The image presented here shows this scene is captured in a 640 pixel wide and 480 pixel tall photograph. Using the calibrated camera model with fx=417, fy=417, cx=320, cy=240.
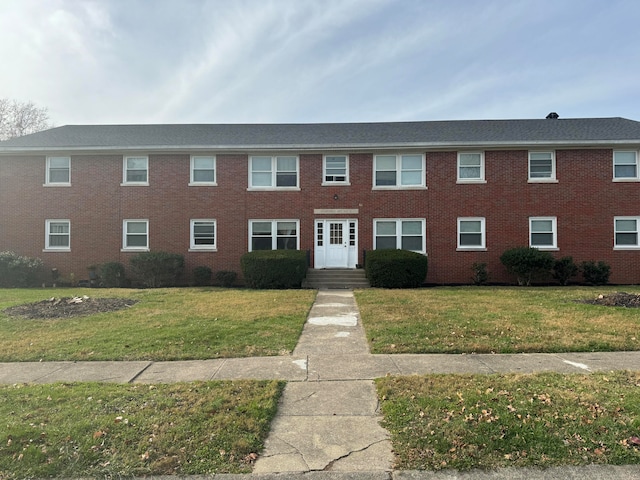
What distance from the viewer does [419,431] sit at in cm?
358

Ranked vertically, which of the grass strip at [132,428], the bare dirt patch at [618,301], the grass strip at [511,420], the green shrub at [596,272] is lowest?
the grass strip at [132,428]

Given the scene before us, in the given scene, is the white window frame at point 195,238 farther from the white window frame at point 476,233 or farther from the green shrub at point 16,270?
the white window frame at point 476,233

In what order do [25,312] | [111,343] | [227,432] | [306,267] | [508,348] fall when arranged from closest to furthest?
[227,432] → [508,348] → [111,343] → [25,312] → [306,267]

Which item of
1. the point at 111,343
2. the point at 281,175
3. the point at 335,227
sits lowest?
the point at 111,343

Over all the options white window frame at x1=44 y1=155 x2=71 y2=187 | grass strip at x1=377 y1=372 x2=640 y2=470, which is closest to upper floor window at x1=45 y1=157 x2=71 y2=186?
white window frame at x1=44 y1=155 x2=71 y2=187

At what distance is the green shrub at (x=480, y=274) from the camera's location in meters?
16.4

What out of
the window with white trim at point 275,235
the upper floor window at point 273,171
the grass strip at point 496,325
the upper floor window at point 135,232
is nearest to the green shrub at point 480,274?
the grass strip at point 496,325

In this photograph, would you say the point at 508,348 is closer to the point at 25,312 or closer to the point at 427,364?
the point at 427,364

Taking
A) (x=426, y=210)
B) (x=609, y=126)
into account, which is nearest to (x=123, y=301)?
(x=426, y=210)

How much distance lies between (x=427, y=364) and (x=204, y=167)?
1429 cm

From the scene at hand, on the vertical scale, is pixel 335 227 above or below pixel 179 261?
above

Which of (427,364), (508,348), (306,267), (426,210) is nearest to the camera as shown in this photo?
(427,364)

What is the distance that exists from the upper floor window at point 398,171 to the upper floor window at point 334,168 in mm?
1252

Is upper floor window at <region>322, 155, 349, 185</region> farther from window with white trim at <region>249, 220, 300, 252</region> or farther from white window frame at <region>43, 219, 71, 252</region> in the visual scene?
white window frame at <region>43, 219, 71, 252</region>
